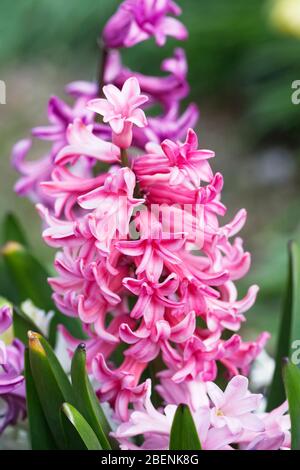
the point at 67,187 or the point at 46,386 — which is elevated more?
the point at 67,187

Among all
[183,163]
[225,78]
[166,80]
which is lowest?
[183,163]

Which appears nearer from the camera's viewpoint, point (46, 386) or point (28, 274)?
point (46, 386)

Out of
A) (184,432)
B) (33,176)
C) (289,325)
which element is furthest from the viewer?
(33,176)

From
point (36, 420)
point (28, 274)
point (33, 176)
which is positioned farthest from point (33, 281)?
point (36, 420)

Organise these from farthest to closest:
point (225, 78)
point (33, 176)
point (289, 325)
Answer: point (225, 78) < point (33, 176) < point (289, 325)

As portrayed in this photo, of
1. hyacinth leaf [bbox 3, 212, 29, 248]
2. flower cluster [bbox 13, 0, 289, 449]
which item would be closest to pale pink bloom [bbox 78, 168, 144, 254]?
flower cluster [bbox 13, 0, 289, 449]

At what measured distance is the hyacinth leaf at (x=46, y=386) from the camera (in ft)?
2.43

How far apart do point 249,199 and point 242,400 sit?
2.40 m

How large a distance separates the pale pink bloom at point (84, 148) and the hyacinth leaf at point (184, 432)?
0.24m

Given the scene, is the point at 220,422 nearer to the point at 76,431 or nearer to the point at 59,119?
the point at 76,431

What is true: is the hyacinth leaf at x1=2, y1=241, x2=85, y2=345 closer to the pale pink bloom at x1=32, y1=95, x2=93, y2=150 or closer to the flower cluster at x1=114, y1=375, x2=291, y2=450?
the pale pink bloom at x1=32, y1=95, x2=93, y2=150

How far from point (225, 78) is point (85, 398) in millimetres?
2894

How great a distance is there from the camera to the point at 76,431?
731 mm

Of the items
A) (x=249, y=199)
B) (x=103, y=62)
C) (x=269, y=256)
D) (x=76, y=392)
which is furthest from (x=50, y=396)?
(x=249, y=199)
